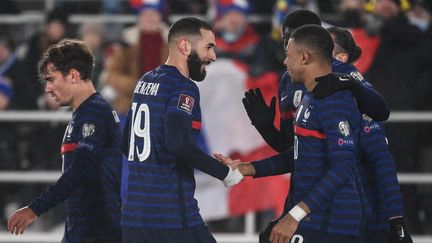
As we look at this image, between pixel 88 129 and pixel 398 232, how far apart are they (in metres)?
1.78

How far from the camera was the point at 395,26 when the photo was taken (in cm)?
976

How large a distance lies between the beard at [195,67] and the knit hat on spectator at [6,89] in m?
4.61

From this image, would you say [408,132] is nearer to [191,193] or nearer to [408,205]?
[408,205]

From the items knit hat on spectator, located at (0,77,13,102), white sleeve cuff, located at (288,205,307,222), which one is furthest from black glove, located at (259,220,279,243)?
knit hat on spectator, located at (0,77,13,102)

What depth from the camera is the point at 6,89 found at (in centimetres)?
1071

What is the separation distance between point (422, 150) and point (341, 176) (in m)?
4.65

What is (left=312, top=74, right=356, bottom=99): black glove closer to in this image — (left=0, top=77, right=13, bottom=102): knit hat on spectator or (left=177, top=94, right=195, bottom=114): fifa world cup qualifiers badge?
(left=177, top=94, right=195, bottom=114): fifa world cup qualifiers badge

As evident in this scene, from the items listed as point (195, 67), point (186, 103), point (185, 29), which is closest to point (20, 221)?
point (186, 103)

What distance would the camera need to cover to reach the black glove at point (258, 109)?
662 cm

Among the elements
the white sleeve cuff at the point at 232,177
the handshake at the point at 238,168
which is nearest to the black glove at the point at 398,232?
the handshake at the point at 238,168

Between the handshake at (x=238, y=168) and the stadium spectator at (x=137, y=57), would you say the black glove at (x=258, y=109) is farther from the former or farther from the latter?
the stadium spectator at (x=137, y=57)

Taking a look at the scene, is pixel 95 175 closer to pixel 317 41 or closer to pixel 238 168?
pixel 238 168

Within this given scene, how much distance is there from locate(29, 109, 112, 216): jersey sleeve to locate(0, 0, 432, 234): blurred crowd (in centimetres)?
349

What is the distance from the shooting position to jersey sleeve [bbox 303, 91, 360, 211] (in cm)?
571
